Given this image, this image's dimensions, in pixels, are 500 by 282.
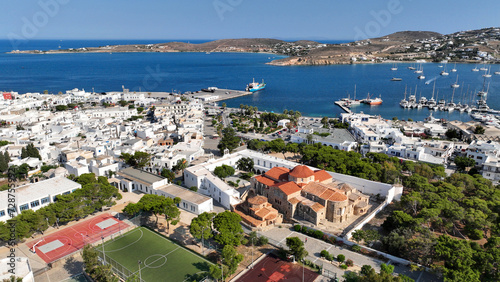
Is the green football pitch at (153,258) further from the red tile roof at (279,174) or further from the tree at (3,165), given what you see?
the tree at (3,165)

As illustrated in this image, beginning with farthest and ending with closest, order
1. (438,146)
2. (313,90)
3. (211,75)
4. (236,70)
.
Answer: (236,70), (211,75), (313,90), (438,146)

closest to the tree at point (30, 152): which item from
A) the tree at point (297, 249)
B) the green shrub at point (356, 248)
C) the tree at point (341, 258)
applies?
the tree at point (297, 249)

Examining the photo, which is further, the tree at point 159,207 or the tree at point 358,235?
the tree at point 159,207

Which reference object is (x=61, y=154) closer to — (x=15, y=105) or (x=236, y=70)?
(x=15, y=105)

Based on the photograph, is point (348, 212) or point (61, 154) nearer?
point (348, 212)

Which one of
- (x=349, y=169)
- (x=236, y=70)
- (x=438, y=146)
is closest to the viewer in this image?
(x=349, y=169)

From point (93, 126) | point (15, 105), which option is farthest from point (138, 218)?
point (15, 105)

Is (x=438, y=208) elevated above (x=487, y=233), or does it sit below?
above
